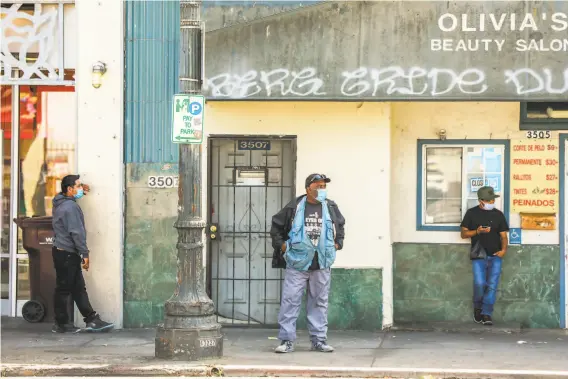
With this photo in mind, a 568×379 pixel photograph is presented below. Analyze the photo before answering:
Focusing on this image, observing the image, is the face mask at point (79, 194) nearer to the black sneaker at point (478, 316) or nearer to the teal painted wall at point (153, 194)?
the teal painted wall at point (153, 194)

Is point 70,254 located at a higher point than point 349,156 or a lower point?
lower

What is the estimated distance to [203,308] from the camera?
1066 cm

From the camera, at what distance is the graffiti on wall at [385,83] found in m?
12.1

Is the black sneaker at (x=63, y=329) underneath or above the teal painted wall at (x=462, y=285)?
underneath

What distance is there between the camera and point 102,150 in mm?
12961

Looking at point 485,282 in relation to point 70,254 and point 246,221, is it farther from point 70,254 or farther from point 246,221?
point 70,254

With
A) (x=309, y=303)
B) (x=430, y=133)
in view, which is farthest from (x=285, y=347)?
(x=430, y=133)

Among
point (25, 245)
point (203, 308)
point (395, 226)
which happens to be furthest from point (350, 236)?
point (25, 245)

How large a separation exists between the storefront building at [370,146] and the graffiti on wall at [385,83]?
0.6 inches

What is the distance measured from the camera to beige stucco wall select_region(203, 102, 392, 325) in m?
12.9

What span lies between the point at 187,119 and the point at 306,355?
275cm

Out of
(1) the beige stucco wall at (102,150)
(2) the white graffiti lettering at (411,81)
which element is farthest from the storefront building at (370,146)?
(1) the beige stucco wall at (102,150)

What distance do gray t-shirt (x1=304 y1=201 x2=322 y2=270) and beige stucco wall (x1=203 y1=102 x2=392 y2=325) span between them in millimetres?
1659

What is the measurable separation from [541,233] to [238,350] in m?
4.24
